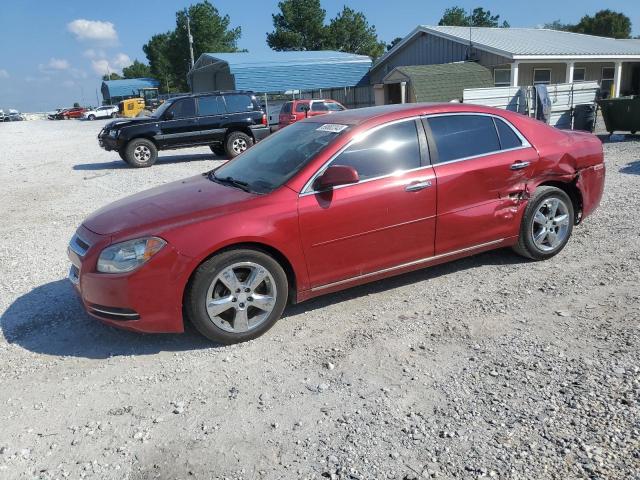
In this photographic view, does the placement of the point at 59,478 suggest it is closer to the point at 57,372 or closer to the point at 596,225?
the point at 57,372

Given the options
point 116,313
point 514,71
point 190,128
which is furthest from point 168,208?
point 514,71

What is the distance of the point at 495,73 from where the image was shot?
26375 millimetres

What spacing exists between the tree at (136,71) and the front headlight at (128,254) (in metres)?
102

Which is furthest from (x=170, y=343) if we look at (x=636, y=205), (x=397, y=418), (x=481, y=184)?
(x=636, y=205)

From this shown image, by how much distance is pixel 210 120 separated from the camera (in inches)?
588

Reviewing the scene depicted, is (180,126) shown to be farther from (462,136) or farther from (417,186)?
(417,186)

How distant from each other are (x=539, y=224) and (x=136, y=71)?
359ft

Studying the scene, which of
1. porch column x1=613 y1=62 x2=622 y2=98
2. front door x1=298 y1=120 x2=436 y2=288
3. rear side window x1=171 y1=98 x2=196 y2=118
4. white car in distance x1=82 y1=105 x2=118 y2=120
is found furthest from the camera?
white car in distance x1=82 y1=105 x2=118 y2=120

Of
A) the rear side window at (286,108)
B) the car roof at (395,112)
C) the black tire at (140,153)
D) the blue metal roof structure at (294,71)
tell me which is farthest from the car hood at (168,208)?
the blue metal roof structure at (294,71)

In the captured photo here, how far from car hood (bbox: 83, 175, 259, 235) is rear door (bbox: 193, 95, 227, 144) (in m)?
10.7

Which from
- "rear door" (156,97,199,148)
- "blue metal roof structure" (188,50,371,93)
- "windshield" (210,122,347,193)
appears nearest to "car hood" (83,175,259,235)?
"windshield" (210,122,347,193)

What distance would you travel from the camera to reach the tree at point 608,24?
63.5m

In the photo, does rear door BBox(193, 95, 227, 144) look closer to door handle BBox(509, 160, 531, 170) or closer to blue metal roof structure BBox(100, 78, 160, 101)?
door handle BBox(509, 160, 531, 170)

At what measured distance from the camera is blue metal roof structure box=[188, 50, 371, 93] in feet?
110
